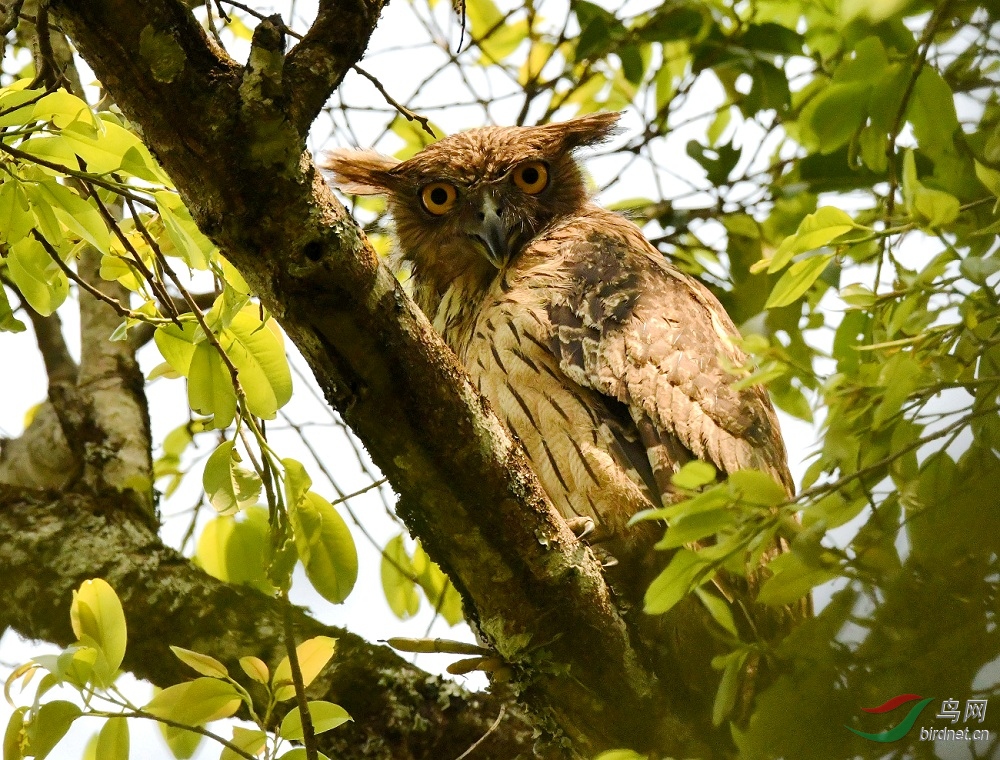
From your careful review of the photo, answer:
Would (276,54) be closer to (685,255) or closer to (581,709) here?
(581,709)

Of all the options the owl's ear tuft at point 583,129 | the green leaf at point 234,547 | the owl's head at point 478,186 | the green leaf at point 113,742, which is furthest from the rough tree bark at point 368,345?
the owl's ear tuft at point 583,129

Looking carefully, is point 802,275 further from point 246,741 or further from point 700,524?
point 246,741

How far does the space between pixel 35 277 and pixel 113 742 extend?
37.1 inches

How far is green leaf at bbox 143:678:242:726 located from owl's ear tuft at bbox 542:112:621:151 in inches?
102

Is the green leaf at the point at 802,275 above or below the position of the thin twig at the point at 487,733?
above

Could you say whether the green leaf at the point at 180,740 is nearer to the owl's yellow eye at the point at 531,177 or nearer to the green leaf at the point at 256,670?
the green leaf at the point at 256,670

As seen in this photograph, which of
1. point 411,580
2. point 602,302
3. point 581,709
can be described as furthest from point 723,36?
point 581,709

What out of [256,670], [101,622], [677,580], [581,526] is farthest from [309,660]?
[677,580]

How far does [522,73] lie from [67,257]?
2.83 meters

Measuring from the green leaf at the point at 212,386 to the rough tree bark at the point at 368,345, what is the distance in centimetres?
26

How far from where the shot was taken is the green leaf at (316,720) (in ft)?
6.24

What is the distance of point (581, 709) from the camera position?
221 centimetres

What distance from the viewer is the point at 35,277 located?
6.46ft
